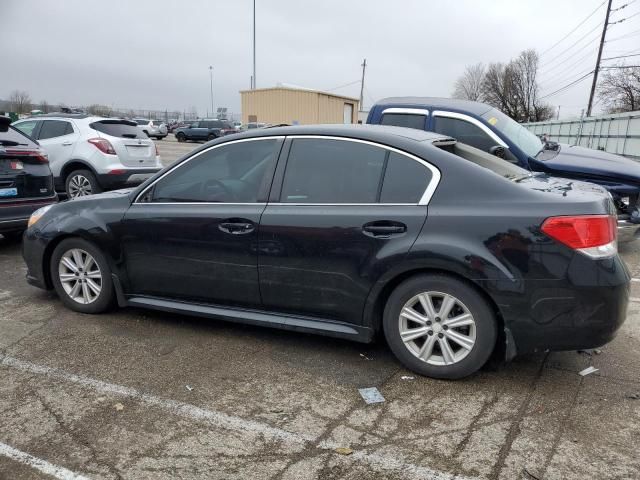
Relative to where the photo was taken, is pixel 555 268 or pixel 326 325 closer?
pixel 555 268

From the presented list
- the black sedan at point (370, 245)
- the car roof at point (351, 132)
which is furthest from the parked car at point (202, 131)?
the car roof at point (351, 132)

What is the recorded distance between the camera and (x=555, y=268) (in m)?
3.06

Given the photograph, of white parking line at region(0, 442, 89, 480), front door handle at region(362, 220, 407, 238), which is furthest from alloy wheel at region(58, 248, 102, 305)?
front door handle at region(362, 220, 407, 238)

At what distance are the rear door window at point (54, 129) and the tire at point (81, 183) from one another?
79 centimetres

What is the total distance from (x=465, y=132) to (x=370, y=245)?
12.8ft

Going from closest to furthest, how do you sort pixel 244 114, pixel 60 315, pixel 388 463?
pixel 388 463, pixel 60 315, pixel 244 114

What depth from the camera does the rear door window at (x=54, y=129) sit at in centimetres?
960

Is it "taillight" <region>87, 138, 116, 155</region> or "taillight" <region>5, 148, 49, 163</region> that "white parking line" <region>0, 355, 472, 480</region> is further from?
"taillight" <region>87, 138, 116, 155</region>

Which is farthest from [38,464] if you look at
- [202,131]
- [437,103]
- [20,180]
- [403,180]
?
[202,131]

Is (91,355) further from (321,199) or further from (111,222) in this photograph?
(321,199)

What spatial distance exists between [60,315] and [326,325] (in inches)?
98.2

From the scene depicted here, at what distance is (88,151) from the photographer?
9.27 metres

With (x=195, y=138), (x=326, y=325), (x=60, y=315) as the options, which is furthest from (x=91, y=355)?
(x=195, y=138)

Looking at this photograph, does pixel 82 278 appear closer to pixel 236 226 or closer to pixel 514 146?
pixel 236 226
